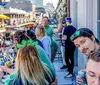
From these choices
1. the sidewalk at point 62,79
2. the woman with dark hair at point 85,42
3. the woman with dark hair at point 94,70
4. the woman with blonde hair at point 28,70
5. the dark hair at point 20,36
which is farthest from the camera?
the sidewalk at point 62,79

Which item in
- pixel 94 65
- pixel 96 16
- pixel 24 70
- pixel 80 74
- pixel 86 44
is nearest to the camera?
pixel 94 65

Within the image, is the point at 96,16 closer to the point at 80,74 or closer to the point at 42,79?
the point at 42,79

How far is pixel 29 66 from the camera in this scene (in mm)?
Result: 2746

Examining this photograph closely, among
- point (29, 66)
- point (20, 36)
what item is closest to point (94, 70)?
point (29, 66)

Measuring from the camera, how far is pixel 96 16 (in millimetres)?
4656

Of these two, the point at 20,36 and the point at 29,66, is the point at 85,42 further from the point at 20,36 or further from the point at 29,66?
the point at 20,36

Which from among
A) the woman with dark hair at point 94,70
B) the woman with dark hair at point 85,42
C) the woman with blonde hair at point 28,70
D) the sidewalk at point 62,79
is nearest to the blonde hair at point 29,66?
the woman with blonde hair at point 28,70

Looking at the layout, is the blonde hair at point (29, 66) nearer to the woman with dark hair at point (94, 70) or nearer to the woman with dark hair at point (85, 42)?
the woman with dark hair at point (85, 42)

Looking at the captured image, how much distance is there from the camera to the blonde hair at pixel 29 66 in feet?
9.00

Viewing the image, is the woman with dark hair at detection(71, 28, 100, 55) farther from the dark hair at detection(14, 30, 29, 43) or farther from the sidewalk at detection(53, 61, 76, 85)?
the sidewalk at detection(53, 61, 76, 85)

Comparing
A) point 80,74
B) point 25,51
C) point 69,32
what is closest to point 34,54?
point 25,51

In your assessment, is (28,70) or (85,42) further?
(28,70)

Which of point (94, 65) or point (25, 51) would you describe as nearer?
point (94, 65)

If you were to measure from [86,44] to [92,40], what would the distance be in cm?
10
